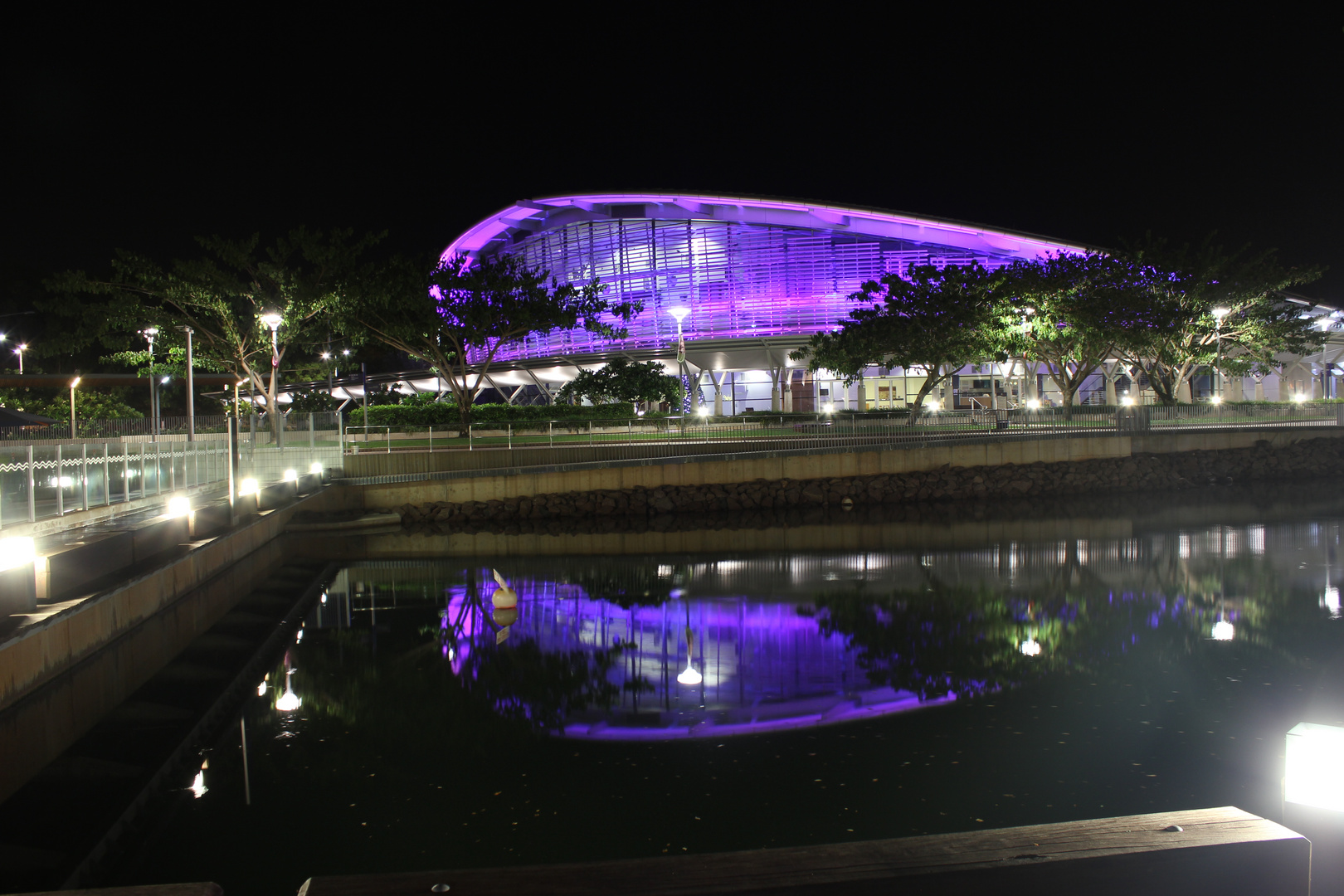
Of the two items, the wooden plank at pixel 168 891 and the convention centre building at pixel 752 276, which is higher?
the convention centre building at pixel 752 276

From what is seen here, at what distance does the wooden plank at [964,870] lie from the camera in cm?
264

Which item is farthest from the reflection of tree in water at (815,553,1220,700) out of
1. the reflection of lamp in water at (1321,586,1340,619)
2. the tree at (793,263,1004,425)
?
the tree at (793,263,1004,425)

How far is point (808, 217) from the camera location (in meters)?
63.7

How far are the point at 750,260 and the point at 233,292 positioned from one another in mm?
41804

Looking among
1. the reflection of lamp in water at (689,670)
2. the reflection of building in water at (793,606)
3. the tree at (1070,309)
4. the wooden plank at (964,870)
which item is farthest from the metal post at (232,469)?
the tree at (1070,309)

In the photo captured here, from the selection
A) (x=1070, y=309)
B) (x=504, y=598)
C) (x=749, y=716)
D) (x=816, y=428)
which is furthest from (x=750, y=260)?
(x=749, y=716)

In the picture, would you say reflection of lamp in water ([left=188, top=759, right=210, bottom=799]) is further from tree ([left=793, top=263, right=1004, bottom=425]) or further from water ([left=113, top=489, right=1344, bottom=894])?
tree ([left=793, top=263, right=1004, bottom=425])

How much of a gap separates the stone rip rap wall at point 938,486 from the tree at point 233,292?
32.1 ft

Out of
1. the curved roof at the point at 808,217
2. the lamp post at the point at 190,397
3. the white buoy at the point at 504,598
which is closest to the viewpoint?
the white buoy at the point at 504,598

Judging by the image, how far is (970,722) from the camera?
8.23 meters

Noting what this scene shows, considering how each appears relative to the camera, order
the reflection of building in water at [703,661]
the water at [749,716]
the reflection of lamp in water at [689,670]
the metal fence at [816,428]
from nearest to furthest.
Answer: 1. the water at [749,716]
2. the reflection of building in water at [703,661]
3. the reflection of lamp in water at [689,670]
4. the metal fence at [816,428]

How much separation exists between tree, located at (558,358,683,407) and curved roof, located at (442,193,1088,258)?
2017cm

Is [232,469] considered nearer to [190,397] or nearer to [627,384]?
[190,397]

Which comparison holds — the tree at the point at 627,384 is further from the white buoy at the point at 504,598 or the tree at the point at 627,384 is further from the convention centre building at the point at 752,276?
the white buoy at the point at 504,598
